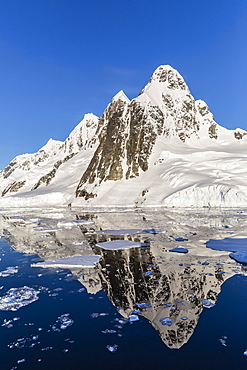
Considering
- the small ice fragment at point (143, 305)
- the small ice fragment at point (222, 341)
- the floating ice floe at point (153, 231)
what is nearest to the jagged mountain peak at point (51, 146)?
the floating ice floe at point (153, 231)

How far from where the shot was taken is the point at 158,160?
7362cm

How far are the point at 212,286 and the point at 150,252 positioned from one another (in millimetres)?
5423

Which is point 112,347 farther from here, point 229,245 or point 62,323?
point 229,245

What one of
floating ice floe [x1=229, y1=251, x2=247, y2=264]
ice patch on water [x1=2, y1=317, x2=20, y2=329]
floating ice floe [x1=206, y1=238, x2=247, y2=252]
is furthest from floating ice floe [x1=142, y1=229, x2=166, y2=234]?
ice patch on water [x1=2, y1=317, x2=20, y2=329]

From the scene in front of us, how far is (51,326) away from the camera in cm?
606

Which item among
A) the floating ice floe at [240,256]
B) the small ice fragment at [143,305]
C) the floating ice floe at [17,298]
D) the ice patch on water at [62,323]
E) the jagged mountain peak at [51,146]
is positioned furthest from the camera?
the jagged mountain peak at [51,146]

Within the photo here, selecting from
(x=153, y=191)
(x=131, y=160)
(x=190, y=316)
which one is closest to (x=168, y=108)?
(x=131, y=160)

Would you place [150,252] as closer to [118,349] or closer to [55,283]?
[55,283]

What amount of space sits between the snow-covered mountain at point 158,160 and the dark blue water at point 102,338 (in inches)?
1751

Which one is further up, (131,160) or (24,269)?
(131,160)

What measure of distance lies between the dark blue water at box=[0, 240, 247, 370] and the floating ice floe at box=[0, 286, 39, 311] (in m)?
0.19

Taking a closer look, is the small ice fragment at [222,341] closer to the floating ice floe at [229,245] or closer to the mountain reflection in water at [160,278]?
the mountain reflection in water at [160,278]

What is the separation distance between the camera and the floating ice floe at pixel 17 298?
7215 millimetres

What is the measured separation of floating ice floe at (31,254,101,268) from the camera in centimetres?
1091
